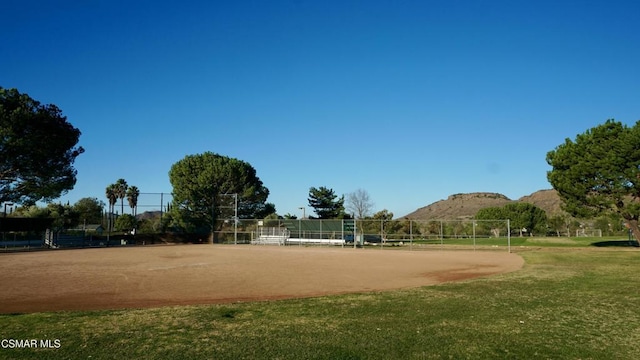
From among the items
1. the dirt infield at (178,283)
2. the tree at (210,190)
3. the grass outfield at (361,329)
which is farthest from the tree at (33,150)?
the grass outfield at (361,329)

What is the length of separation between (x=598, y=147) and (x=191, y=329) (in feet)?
102

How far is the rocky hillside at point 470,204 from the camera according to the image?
12081 cm

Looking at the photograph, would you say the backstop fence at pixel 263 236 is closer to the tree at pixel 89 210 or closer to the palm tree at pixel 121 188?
the tree at pixel 89 210

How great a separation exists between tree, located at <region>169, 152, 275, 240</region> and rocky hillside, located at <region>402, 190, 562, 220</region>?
258 feet

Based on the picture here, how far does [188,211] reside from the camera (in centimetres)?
4734

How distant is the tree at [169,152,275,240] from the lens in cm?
4656

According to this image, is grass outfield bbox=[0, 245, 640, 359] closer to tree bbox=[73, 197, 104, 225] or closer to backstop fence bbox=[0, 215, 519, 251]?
backstop fence bbox=[0, 215, 519, 251]

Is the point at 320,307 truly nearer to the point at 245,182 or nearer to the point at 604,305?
the point at 604,305

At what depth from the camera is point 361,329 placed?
6.46 meters

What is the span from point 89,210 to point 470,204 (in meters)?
116

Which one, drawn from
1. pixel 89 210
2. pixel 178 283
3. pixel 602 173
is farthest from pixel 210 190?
pixel 602 173

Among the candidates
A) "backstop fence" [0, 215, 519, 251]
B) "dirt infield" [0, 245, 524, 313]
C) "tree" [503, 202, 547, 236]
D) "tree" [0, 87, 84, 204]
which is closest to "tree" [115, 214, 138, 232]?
"backstop fence" [0, 215, 519, 251]

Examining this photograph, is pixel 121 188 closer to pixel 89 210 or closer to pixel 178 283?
pixel 89 210

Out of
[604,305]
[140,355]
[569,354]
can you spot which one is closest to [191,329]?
[140,355]
